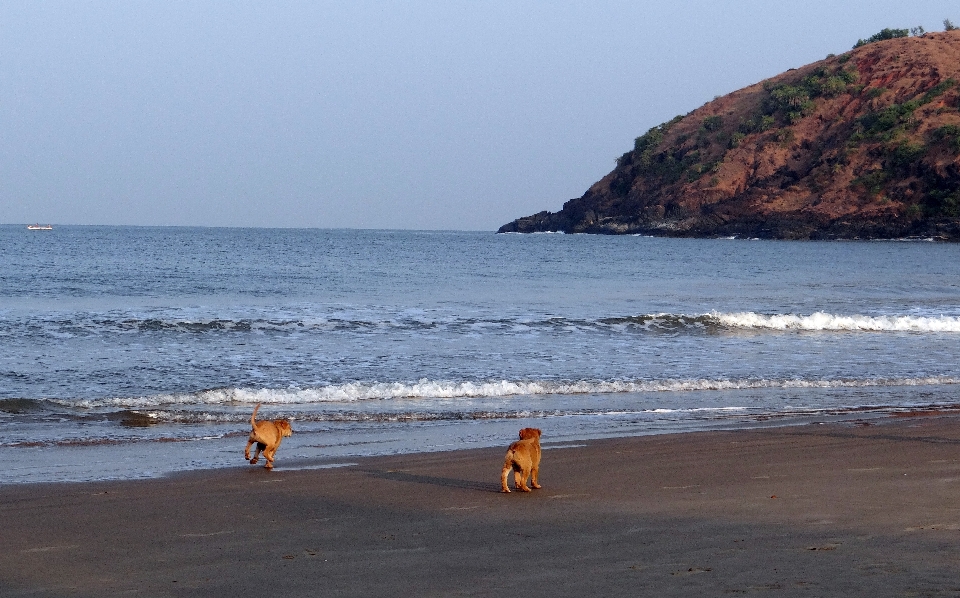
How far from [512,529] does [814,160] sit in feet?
313

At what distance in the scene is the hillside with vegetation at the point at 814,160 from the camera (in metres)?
86.2

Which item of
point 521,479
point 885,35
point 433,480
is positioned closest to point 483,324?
point 433,480

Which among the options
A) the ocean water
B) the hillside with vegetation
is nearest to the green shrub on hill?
the hillside with vegetation

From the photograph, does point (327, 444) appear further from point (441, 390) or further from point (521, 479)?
point (441, 390)

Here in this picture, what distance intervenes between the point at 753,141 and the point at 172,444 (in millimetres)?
97530

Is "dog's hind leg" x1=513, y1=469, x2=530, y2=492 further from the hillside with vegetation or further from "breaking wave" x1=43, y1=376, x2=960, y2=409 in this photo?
the hillside with vegetation

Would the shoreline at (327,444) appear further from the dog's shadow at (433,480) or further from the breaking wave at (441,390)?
the breaking wave at (441,390)

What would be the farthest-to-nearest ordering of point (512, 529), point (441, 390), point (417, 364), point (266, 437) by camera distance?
point (417, 364), point (441, 390), point (266, 437), point (512, 529)

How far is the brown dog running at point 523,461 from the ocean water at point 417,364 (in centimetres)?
105

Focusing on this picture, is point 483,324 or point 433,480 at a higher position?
point 483,324

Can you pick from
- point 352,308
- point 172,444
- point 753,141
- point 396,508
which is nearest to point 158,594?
point 396,508

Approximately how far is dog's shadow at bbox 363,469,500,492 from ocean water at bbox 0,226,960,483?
0.69m

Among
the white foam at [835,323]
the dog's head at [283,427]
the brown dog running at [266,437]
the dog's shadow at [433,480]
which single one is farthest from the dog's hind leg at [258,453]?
the white foam at [835,323]

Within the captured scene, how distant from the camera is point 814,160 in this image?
94500mm
